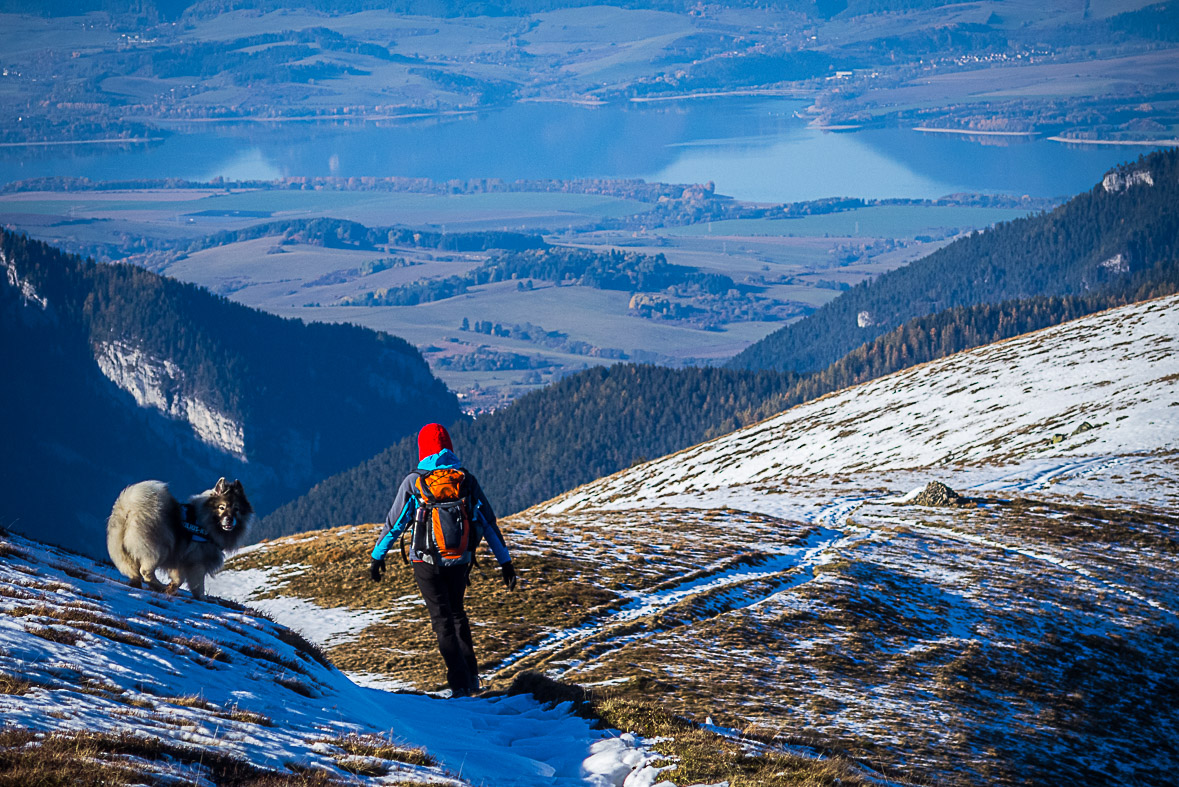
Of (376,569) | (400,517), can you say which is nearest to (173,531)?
(376,569)

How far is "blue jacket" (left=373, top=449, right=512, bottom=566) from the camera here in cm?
1526

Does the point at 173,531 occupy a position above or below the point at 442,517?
below

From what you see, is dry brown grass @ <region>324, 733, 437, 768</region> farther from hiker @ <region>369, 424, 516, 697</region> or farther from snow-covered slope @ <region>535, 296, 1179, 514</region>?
snow-covered slope @ <region>535, 296, 1179, 514</region>

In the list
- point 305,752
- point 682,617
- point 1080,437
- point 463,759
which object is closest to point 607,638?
point 682,617

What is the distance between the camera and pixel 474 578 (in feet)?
81.7

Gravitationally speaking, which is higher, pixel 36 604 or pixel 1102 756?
pixel 36 604

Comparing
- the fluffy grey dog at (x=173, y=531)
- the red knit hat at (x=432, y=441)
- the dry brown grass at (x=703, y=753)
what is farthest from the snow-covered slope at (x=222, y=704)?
the red knit hat at (x=432, y=441)

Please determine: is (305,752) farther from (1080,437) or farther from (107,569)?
(1080,437)

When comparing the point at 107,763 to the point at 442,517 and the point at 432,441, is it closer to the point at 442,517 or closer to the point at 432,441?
the point at 442,517

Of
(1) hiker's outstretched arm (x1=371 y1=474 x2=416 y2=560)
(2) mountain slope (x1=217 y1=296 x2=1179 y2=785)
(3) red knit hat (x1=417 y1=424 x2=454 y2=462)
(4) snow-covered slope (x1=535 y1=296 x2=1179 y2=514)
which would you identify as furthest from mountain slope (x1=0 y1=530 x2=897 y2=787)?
(4) snow-covered slope (x1=535 y1=296 x2=1179 y2=514)

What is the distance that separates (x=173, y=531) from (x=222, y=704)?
191 inches

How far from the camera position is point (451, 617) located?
1593cm

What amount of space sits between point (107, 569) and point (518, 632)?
7.59 meters

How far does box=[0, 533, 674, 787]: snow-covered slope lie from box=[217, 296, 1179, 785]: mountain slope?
242cm
